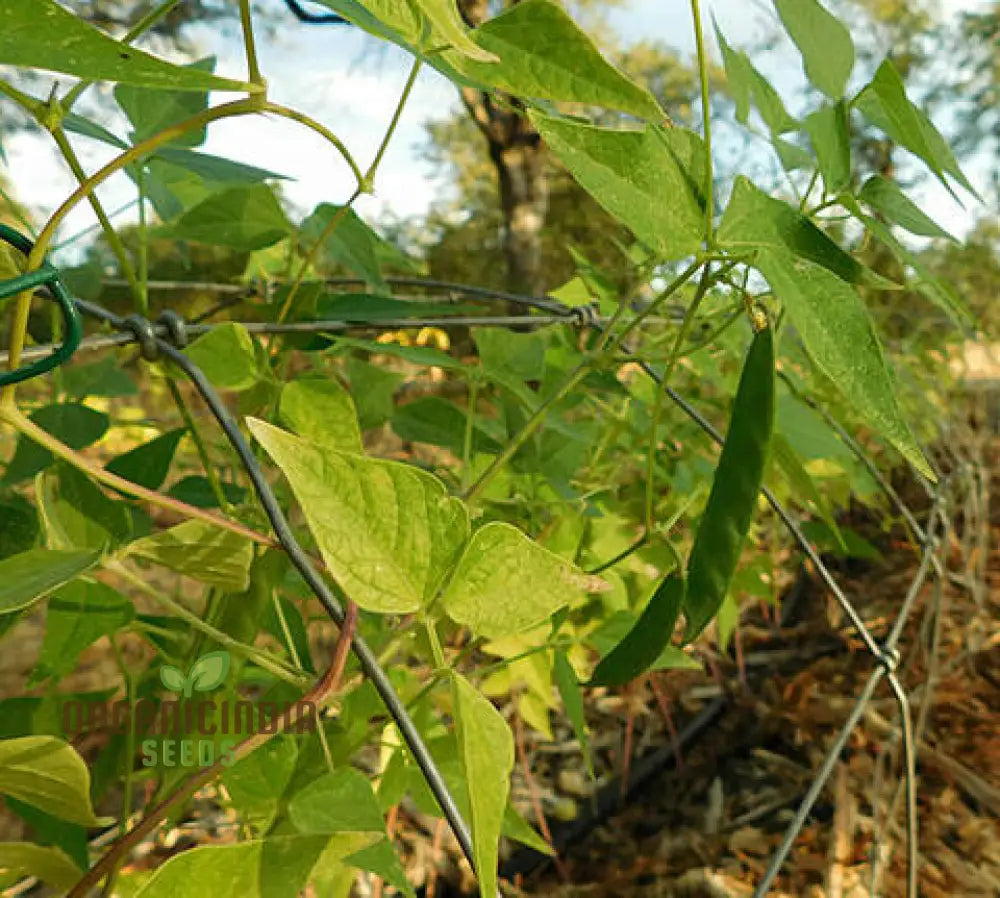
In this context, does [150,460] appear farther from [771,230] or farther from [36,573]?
[771,230]

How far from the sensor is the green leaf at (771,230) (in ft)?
0.62

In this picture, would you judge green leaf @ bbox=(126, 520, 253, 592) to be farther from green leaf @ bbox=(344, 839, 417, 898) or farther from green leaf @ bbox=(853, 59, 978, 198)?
green leaf @ bbox=(853, 59, 978, 198)

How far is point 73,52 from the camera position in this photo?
15cm

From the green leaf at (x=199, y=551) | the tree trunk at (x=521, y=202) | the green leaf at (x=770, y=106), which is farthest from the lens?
the tree trunk at (x=521, y=202)

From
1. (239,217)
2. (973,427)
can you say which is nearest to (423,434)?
(239,217)

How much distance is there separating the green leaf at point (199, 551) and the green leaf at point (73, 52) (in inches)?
4.6

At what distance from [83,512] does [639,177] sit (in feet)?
0.67

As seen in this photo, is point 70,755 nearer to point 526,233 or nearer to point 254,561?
point 254,561

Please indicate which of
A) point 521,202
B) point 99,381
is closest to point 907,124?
point 99,381

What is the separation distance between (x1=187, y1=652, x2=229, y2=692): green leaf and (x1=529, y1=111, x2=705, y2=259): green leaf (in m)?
0.22

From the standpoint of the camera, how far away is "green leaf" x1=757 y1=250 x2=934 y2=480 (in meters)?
0.17

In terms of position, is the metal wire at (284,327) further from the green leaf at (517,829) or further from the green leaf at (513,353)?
the green leaf at (517,829)

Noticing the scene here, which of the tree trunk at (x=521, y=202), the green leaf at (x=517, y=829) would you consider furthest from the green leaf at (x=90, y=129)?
the tree trunk at (x=521, y=202)

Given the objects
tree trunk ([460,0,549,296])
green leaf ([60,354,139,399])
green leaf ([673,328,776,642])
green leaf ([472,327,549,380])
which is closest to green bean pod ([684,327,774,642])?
green leaf ([673,328,776,642])
